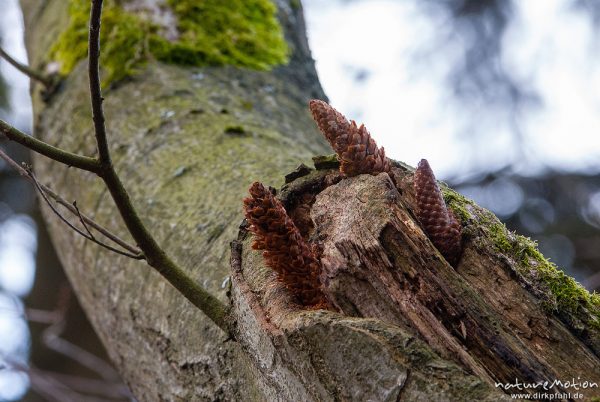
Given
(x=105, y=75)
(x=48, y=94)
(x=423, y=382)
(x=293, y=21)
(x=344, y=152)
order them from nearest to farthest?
1. (x=423, y=382)
2. (x=344, y=152)
3. (x=105, y=75)
4. (x=48, y=94)
5. (x=293, y=21)

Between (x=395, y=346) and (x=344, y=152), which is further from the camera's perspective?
(x=344, y=152)

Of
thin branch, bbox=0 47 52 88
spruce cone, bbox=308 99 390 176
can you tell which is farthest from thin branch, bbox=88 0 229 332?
thin branch, bbox=0 47 52 88

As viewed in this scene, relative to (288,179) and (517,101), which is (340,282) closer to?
(288,179)

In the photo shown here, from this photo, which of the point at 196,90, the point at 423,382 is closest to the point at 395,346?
the point at 423,382

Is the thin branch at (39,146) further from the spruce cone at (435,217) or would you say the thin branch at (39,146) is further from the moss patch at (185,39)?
the moss patch at (185,39)

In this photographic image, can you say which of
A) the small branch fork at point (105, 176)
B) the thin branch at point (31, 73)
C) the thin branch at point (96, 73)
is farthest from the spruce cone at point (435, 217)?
the thin branch at point (31, 73)

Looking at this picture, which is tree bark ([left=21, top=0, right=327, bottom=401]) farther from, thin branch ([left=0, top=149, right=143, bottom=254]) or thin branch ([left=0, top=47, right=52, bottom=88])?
thin branch ([left=0, top=149, right=143, bottom=254])
